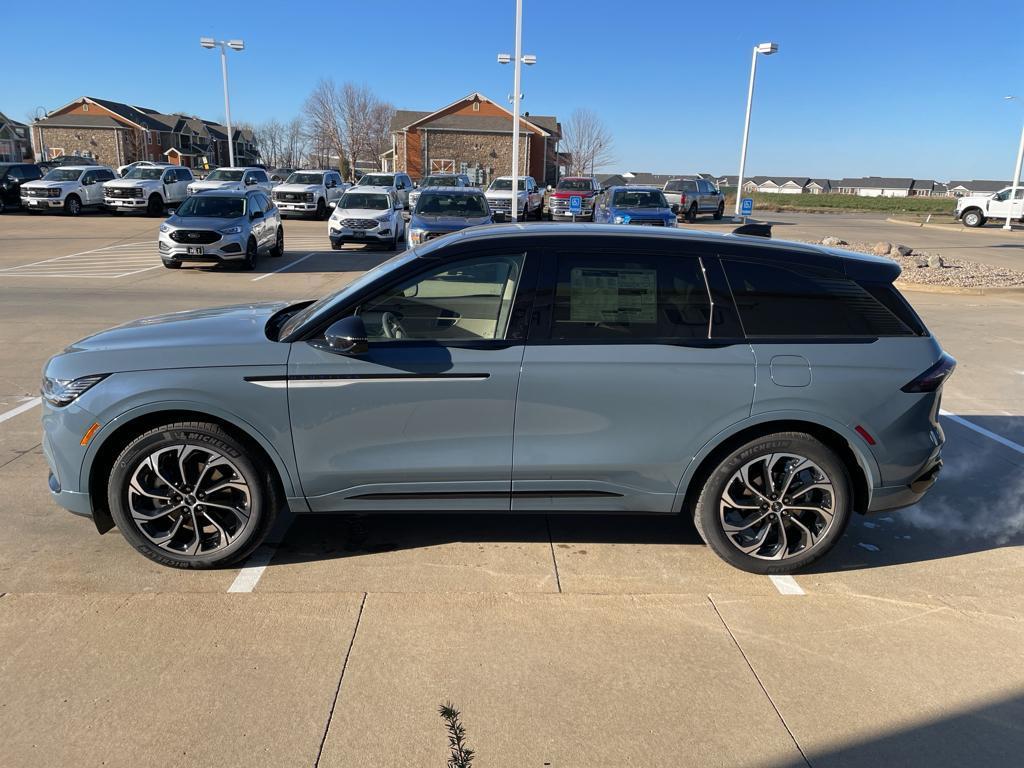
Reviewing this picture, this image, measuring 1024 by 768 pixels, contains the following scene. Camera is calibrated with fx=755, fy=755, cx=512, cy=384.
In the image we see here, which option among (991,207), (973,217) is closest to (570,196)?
(991,207)

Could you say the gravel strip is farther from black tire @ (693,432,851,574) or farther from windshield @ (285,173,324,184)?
windshield @ (285,173,324,184)

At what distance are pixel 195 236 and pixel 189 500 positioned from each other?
13.0m

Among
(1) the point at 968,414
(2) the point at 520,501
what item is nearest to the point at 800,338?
(2) the point at 520,501

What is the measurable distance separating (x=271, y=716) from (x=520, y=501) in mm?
1528

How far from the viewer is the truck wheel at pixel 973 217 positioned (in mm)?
36781

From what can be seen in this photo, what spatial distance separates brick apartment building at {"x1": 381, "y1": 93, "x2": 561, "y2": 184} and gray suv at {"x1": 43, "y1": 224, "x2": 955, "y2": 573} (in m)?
56.1

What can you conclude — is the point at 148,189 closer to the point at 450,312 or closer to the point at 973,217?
the point at 450,312

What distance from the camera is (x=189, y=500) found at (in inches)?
148

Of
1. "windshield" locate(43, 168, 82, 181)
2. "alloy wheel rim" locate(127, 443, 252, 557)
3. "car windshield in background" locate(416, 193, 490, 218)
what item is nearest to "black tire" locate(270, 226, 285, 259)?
"car windshield in background" locate(416, 193, 490, 218)

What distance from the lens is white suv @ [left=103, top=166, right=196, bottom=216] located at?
28.5m

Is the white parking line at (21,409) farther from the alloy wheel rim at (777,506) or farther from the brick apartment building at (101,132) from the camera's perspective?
the brick apartment building at (101,132)

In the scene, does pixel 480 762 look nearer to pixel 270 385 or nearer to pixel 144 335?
pixel 270 385

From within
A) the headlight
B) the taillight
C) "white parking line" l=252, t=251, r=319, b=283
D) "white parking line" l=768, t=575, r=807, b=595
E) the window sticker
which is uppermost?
the window sticker

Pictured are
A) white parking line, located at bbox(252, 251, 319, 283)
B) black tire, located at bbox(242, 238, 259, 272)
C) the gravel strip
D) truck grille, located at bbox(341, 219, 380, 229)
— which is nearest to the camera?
white parking line, located at bbox(252, 251, 319, 283)
